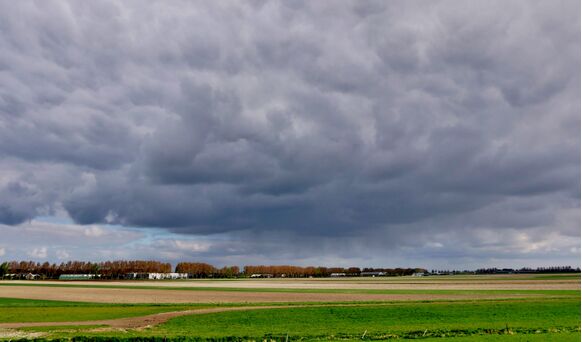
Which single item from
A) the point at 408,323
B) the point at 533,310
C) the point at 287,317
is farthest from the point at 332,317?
the point at 533,310

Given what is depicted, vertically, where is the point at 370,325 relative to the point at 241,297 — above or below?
above

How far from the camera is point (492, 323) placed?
149ft

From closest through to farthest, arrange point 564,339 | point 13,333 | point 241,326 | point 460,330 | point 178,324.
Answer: point 564,339 → point 460,330 → point 13,333 → point 241,326 → point 178,324

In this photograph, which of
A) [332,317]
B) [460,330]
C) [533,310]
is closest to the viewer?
[460,330]

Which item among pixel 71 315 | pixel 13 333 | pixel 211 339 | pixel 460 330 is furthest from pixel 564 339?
pixel 71 315

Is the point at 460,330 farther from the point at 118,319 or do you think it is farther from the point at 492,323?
the point at 118,319

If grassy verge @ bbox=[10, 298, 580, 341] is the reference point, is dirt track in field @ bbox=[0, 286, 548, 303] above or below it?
below

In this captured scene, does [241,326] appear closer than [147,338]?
No

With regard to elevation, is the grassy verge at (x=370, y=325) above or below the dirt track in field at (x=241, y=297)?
above

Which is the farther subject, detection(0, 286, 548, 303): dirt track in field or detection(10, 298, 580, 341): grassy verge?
detection(0, 286, 548, 303): dirt track in field

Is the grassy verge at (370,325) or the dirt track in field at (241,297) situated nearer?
the grassy verge at (370,325)

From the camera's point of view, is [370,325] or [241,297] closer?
[370,325]

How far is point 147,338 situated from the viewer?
3781cm

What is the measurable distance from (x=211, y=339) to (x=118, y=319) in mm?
23112
